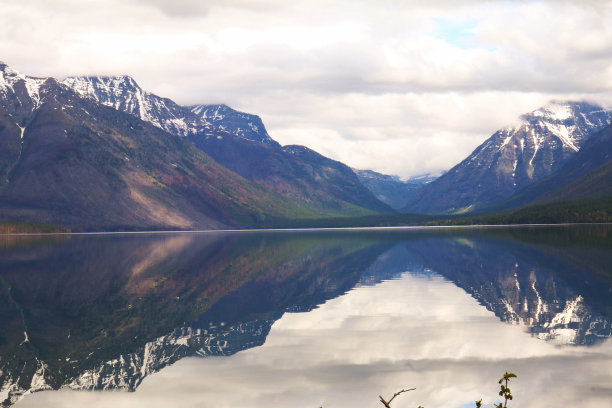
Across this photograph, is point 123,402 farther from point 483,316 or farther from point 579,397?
point 483,316

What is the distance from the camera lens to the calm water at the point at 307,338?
39906mm

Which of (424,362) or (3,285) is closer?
(424,362)

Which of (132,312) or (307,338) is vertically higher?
(307,338)

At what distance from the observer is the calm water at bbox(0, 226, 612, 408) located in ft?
131

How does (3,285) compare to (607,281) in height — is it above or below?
below

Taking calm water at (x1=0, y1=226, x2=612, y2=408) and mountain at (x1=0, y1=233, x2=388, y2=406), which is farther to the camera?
mountain at (x1=0, y1=233, x2=388, y2=406)

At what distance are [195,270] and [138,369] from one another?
243 ft

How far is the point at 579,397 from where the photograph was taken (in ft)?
122

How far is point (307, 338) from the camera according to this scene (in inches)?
2197

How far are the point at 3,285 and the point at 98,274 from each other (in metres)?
18.0

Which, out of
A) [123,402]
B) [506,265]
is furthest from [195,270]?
[123,402]

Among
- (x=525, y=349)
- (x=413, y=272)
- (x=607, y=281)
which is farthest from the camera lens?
(x=413, y=272)

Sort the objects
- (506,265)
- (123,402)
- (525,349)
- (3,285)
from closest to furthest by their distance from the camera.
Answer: (123,402) < (525,349) < (3,285) < (506,265)

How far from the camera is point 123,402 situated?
39438 mm
